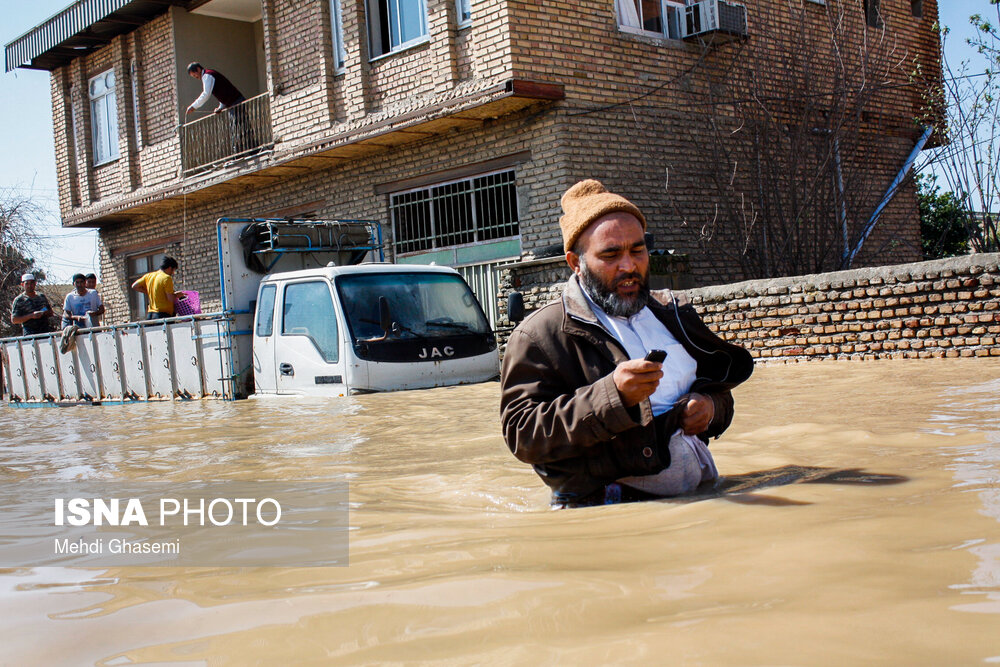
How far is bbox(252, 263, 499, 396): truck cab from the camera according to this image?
9477 mm

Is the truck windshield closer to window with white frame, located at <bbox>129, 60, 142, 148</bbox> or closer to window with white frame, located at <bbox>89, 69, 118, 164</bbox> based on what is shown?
window with white frame, located at <bbox>129, 60, 142, 148</bbox>

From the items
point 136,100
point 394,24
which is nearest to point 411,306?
point 394,24

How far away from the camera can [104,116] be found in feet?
68.2

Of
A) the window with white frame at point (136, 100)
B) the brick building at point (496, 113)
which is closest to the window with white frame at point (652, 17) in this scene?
the brick building at point (496, 113)

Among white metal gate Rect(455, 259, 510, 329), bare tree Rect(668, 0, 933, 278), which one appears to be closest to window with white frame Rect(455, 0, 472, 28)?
white metal gate Rect(455, 259, 510, 329)

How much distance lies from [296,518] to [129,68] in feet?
60.1

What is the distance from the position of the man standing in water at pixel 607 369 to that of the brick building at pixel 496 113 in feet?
30.2

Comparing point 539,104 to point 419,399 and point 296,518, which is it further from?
point 296,518

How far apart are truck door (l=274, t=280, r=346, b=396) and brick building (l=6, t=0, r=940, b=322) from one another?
421 cm

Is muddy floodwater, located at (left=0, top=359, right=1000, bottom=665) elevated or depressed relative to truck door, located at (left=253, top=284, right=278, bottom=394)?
depressed

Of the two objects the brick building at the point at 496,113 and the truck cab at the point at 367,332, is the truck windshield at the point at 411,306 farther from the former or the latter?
the brick building at the point at 496,113

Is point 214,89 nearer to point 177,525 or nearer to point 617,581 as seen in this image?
point 177,525

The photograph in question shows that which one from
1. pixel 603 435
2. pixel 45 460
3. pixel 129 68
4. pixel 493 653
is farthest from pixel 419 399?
pixel 129 68

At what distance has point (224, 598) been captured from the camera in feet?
8.75
